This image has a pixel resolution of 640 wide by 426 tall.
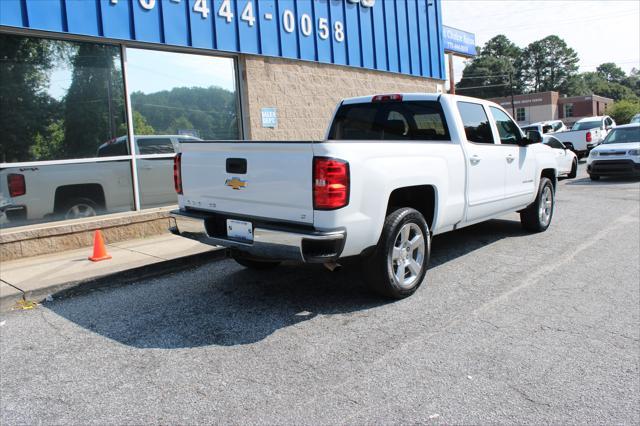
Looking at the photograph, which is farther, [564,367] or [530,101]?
[530,101]

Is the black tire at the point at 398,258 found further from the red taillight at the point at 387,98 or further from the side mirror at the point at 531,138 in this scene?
the side mirror at the point at 531,138

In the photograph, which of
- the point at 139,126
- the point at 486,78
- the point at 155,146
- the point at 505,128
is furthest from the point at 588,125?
the point at 486,78

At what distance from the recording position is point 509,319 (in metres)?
4.42

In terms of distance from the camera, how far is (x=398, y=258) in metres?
4.90

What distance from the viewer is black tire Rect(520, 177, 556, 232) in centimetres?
775

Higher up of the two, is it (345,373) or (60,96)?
(60,96)

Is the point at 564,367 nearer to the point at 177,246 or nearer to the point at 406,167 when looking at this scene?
the point at 406,167

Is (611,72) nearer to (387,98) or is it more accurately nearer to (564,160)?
(564,160)

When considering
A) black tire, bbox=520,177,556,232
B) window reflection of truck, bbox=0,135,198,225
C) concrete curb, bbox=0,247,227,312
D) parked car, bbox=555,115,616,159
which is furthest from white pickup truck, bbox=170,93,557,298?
Answer: parked car, bbox=555,115,616,159

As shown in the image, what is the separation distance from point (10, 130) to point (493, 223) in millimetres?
7332

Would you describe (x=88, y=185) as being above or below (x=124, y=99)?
below

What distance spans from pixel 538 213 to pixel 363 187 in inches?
175

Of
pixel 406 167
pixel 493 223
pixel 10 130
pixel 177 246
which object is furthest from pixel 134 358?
pixel 493 223

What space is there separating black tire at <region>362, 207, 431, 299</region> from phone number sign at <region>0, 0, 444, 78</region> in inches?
219
